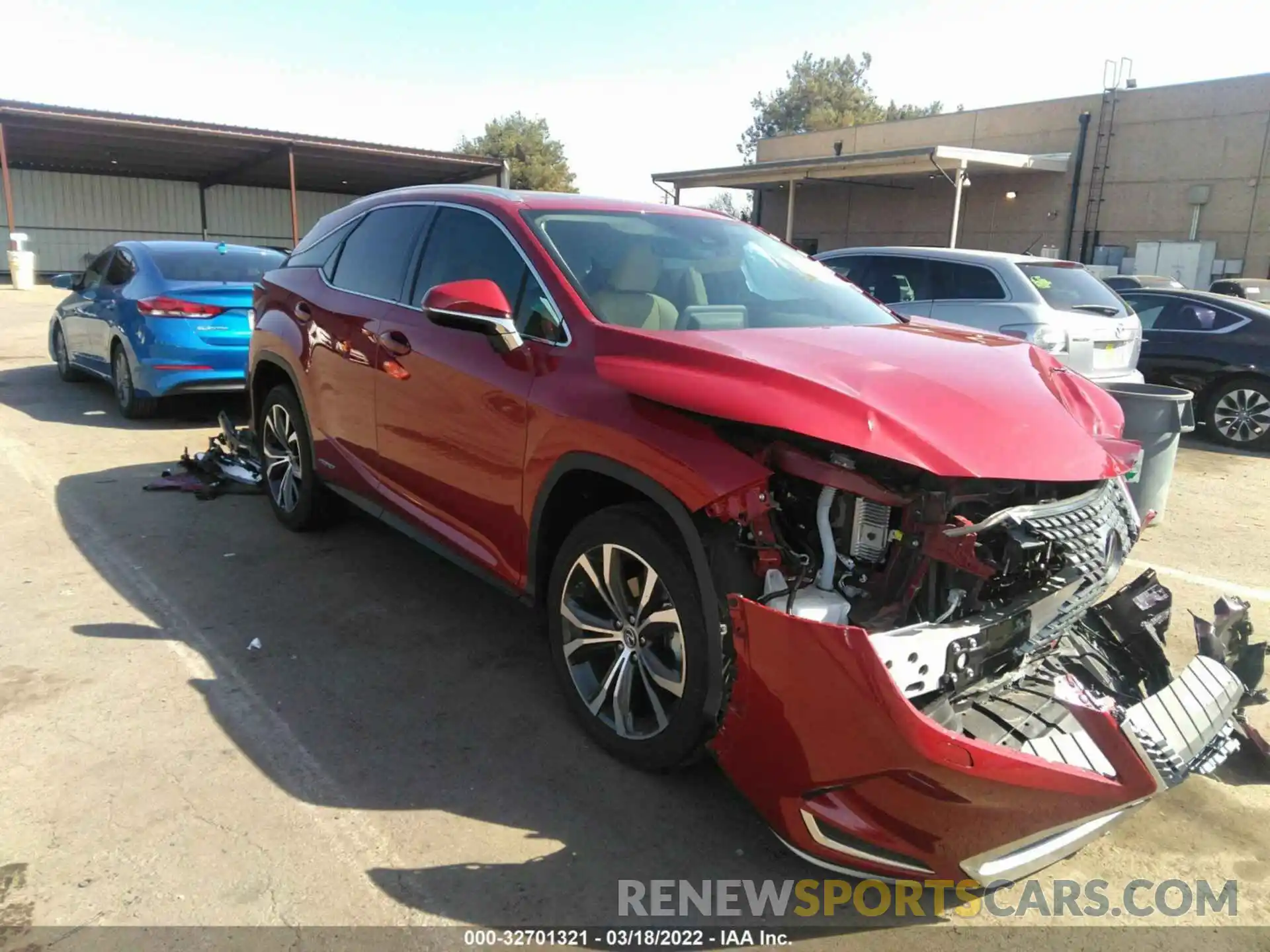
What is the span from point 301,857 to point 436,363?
1.97 meters

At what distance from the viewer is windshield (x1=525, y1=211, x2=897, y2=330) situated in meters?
3.48

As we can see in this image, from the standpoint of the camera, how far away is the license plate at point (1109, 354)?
7992mm

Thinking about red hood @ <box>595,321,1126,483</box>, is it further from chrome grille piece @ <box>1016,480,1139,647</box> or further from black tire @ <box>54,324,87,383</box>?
black tire @ <box>54,324,87,383</box>

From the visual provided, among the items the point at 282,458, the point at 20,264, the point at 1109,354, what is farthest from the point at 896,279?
the point at 20,264

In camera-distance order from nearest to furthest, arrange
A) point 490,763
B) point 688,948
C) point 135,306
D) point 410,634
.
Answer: point 688,948, point 490,763, point 410,634, point 135,306

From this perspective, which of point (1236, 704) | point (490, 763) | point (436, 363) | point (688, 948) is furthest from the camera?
point (436, 363)

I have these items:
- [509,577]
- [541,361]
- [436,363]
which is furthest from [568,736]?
[436,363]

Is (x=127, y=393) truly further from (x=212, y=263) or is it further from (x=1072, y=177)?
(x=1072, y=177)

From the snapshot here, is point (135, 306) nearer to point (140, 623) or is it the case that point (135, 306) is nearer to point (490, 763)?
point (140, 623)

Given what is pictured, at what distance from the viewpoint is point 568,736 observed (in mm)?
3361

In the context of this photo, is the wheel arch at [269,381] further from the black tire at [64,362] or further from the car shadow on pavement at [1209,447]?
the car shadow on pavement at [1209,447]

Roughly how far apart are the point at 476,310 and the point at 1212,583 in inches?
173

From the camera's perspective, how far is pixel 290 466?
5.45 m

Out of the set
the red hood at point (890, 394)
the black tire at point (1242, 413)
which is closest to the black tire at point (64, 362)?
the red hood at point (890, 394)
